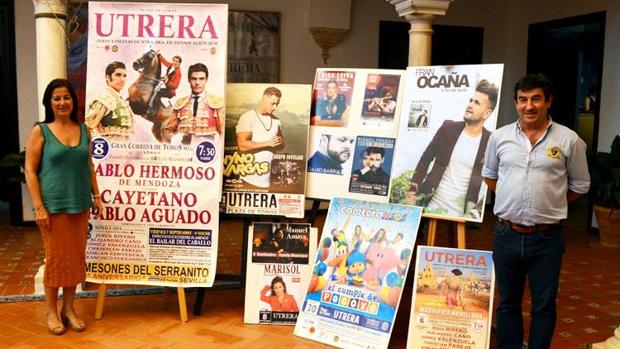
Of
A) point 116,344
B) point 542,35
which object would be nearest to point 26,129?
point 116,344

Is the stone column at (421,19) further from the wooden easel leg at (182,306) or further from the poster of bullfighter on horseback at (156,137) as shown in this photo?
the wooden easel leg at (182,306)

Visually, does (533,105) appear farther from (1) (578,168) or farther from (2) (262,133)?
(2) (262,133)

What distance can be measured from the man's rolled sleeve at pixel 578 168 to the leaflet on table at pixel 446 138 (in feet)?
2.10


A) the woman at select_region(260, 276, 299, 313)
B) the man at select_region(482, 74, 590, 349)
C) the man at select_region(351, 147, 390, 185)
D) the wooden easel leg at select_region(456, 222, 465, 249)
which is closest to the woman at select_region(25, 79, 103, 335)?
the woman at select_region(260, 276, 299, 313)

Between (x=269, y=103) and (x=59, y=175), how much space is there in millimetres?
1347

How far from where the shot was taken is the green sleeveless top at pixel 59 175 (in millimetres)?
3334

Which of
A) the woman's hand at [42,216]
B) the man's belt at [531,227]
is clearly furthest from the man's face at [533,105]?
the woman's hand at [42,216]

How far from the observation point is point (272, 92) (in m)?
3.82

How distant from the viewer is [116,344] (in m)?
3.46

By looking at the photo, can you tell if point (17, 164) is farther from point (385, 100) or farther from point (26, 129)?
point (385, 100)

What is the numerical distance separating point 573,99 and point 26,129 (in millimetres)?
6905

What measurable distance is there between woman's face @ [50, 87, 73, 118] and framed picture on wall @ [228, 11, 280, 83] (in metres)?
4.04

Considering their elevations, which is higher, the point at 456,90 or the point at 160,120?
the point at 456,90

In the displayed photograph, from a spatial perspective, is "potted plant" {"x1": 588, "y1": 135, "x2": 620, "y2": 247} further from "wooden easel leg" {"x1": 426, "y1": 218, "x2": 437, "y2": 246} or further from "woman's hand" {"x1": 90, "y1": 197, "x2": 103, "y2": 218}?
"woman's hand" {"x1": 90, "y1": 197, "x2": 103, "y2": 218}
